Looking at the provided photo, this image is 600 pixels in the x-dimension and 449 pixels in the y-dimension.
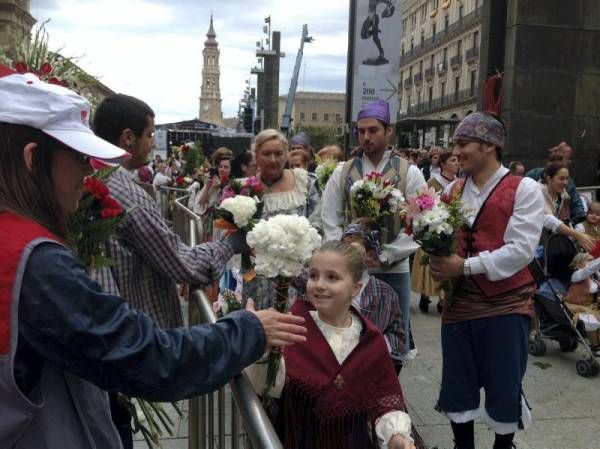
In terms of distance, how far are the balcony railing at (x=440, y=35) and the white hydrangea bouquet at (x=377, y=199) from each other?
199 ft

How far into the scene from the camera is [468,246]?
355 centimetres

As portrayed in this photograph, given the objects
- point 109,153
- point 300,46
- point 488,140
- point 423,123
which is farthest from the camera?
A: point 423,123

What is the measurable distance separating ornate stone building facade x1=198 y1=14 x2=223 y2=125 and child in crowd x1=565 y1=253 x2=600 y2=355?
144038 mm

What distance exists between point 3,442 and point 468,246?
2806 millimetres

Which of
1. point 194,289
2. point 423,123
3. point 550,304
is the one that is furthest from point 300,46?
point 194,289

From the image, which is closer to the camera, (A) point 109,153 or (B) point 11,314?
(B) point 11,314

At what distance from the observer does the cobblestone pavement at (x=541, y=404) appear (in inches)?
165

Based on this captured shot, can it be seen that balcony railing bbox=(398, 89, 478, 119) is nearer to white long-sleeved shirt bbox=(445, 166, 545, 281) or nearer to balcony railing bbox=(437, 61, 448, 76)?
balcony railing bbox=(437, 61, 448, 76)

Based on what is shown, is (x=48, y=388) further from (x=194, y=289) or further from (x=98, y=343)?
(x=194, y=289)

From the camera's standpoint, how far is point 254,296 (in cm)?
401

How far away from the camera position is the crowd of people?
1305 millimetres

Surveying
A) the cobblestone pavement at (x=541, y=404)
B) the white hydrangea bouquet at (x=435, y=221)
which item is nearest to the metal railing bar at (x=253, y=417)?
the white hydrangea bouquet at (x=435, y=221)

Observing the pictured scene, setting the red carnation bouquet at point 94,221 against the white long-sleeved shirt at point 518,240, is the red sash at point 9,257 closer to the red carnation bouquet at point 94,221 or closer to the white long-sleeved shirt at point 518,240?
the red carnation bouquet at point 94,221

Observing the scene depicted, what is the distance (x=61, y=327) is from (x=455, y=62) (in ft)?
242
